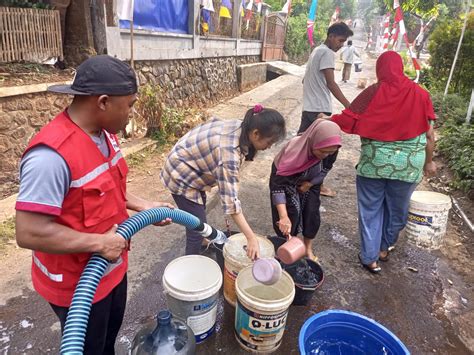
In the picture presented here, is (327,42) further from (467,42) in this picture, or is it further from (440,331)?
(467,42)

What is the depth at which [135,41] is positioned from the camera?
6316 mm

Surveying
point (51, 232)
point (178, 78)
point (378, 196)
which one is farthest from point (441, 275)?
point (178, 78)

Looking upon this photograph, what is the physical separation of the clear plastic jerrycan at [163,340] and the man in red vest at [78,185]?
0.27 m

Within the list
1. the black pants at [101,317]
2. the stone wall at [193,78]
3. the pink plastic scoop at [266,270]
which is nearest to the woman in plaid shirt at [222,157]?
the pink plastic scoop at [266,270]

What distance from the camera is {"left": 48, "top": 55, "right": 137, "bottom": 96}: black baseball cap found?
1.18 meters

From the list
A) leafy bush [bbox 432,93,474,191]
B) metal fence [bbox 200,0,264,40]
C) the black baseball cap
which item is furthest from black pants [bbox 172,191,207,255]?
metal fence [bbox 200,0,264,40]

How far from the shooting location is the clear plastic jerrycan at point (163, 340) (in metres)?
1.59

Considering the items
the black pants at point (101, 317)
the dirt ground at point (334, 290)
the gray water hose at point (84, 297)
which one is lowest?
the dirt ground at point (334, 290)

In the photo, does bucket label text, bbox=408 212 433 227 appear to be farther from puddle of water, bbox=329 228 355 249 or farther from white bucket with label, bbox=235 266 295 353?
white bucket with label, bbox=235 266 295 353

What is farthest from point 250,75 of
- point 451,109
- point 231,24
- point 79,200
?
point 79,200

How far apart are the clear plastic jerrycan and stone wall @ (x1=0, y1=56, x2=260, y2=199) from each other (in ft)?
10.6

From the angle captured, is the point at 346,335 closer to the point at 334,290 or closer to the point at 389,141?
the point at 334,290

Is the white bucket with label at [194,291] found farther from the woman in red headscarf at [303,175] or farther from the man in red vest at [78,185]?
the woman in red headscarf at [303,175]

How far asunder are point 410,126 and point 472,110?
4849 millimetres
